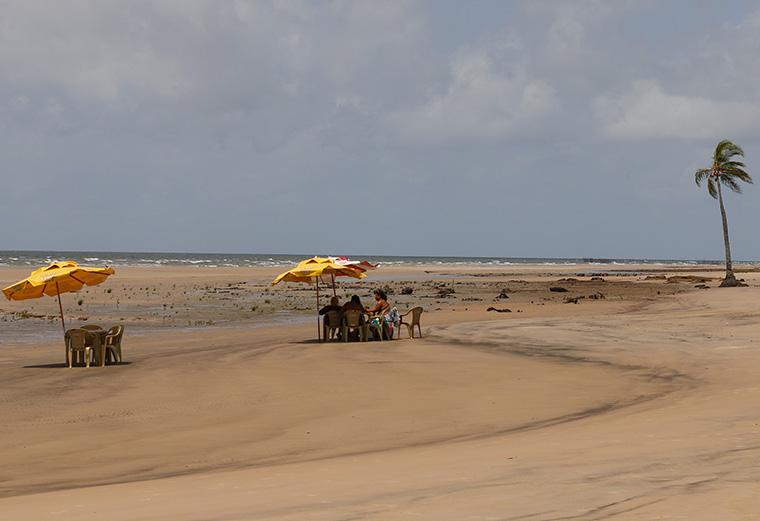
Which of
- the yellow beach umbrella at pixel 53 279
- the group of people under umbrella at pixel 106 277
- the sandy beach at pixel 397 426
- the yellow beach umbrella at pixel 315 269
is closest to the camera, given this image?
the sandy beach at pixel 397 426

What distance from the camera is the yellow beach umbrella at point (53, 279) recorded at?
57.7 ft

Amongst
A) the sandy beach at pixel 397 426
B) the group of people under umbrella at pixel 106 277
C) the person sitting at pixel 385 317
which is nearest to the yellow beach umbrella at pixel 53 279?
the group of people under umbrella at pixel 106 277

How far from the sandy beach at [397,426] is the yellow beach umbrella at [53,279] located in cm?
133

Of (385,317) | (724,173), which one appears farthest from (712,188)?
(385,317)

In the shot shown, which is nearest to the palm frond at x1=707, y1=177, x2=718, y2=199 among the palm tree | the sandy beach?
the palm tree

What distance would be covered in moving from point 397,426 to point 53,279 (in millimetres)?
10021

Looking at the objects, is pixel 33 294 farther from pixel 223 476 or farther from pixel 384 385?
pixel 223 476

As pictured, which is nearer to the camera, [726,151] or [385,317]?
[385,317]

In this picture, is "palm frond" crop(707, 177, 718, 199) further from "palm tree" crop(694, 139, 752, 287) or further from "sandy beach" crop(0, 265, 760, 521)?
"sandy beach" crop(0, 265, 760, 521)

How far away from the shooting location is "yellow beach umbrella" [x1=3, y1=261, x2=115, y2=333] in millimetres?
17594

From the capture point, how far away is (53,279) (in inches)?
695

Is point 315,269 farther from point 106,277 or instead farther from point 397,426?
point 397,426

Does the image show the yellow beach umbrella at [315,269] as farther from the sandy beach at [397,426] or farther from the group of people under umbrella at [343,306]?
the sandy beach at [397,426]

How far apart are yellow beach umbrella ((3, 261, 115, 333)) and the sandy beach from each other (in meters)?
1.33
